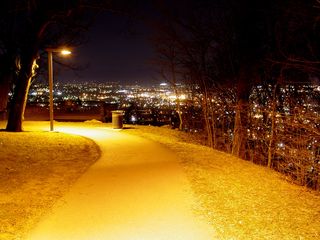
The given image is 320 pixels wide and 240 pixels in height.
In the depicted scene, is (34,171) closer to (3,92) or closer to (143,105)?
(3,92)

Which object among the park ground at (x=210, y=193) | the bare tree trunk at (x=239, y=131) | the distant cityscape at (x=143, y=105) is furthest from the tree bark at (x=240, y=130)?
the distant cityscape at (x=143, y=105)

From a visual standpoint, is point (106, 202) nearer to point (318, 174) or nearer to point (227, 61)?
point (318, 174)

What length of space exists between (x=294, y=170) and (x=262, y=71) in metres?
5.96

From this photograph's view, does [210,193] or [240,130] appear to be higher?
[240,130]

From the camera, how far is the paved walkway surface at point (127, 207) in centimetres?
629

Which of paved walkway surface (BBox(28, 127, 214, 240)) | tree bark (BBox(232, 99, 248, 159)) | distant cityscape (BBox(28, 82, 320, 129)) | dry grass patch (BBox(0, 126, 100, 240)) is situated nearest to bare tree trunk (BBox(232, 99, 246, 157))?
tree bark (BBox(232, 99, 248, 159))

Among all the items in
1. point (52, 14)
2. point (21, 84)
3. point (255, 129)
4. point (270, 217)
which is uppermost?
point (52, 14)

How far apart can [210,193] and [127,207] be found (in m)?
1.87

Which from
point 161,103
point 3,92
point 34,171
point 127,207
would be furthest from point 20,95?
point 127,207

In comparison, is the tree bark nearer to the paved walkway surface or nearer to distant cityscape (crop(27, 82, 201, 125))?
the paved walkway surface

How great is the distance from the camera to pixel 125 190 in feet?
28.0

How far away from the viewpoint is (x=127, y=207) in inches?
292

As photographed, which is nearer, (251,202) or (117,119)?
(251,202)

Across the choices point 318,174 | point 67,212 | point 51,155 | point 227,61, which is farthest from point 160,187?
point 227,61
